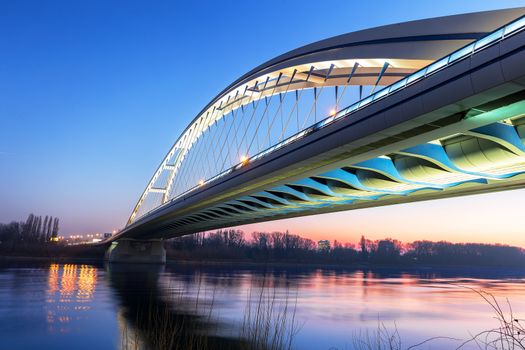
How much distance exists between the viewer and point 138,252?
77.4 m

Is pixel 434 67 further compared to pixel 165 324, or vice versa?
pixel 434 67

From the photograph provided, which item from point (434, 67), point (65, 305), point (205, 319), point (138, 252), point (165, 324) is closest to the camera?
point (165, 324)

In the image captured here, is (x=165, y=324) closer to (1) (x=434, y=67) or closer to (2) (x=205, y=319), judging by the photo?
(1) (x=434, y=67)

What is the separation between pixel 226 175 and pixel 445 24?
14887 mm

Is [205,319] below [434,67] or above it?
below

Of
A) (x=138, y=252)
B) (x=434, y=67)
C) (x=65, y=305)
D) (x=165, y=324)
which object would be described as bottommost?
(x=65, y=305)

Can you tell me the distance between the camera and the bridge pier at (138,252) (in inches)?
2970

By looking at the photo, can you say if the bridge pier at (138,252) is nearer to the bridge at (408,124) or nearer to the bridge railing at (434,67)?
the bridge at (408,124)

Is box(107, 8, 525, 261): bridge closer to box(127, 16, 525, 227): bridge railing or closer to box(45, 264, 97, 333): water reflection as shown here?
box(127, 16, 525, 227): bridge railing

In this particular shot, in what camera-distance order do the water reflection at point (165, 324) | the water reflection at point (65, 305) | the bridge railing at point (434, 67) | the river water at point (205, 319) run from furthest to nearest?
1. the water reflection at point (65, 305)
2. the river water at point (205, 319)
3. the bridge railing at point (434, 67)
4. the water reflection at point (165, 324)

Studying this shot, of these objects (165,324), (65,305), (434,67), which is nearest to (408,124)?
(434,67)

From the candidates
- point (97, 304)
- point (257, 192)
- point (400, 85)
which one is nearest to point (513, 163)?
point (400, 85)

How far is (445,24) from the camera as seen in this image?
13.5 m

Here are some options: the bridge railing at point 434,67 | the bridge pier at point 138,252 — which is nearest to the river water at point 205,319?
the bridge railing at point 434,67
